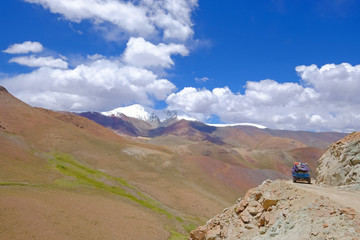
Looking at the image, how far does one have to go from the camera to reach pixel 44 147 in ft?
302

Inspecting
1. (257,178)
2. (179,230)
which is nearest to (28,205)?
(179,230)

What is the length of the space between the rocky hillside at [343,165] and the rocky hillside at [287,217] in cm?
673

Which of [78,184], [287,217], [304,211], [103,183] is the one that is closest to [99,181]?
[103,183]

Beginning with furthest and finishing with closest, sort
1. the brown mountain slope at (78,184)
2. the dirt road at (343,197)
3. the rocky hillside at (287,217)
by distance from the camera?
1. the brown mountain slope at (78,184)
2. the dirt road at (343,197)
3. the rocky hillside at (287,217)

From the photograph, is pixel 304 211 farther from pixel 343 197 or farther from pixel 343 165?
pixel 343 165

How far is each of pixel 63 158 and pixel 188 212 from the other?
46.8m

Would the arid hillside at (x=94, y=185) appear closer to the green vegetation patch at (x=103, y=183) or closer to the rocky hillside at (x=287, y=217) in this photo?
the green vegetation patch at (x=103, y=183)

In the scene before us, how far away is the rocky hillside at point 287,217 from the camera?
1127cm

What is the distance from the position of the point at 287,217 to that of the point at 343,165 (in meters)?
13.3

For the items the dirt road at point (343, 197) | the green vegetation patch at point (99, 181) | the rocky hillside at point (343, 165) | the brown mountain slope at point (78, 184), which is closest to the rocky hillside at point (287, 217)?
the dirt road at point (343, 197)

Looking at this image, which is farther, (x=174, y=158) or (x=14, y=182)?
(x=174, y=158)

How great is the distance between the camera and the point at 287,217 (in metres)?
14.2

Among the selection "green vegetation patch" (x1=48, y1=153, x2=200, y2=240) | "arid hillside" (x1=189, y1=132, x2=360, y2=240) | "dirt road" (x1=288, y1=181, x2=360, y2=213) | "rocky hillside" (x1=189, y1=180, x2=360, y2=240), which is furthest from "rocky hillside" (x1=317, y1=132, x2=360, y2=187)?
"green vegetation patch" (x1=48, y1=153, x2=200, y2=240)

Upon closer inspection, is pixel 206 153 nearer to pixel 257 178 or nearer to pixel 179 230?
pixel 257 178
